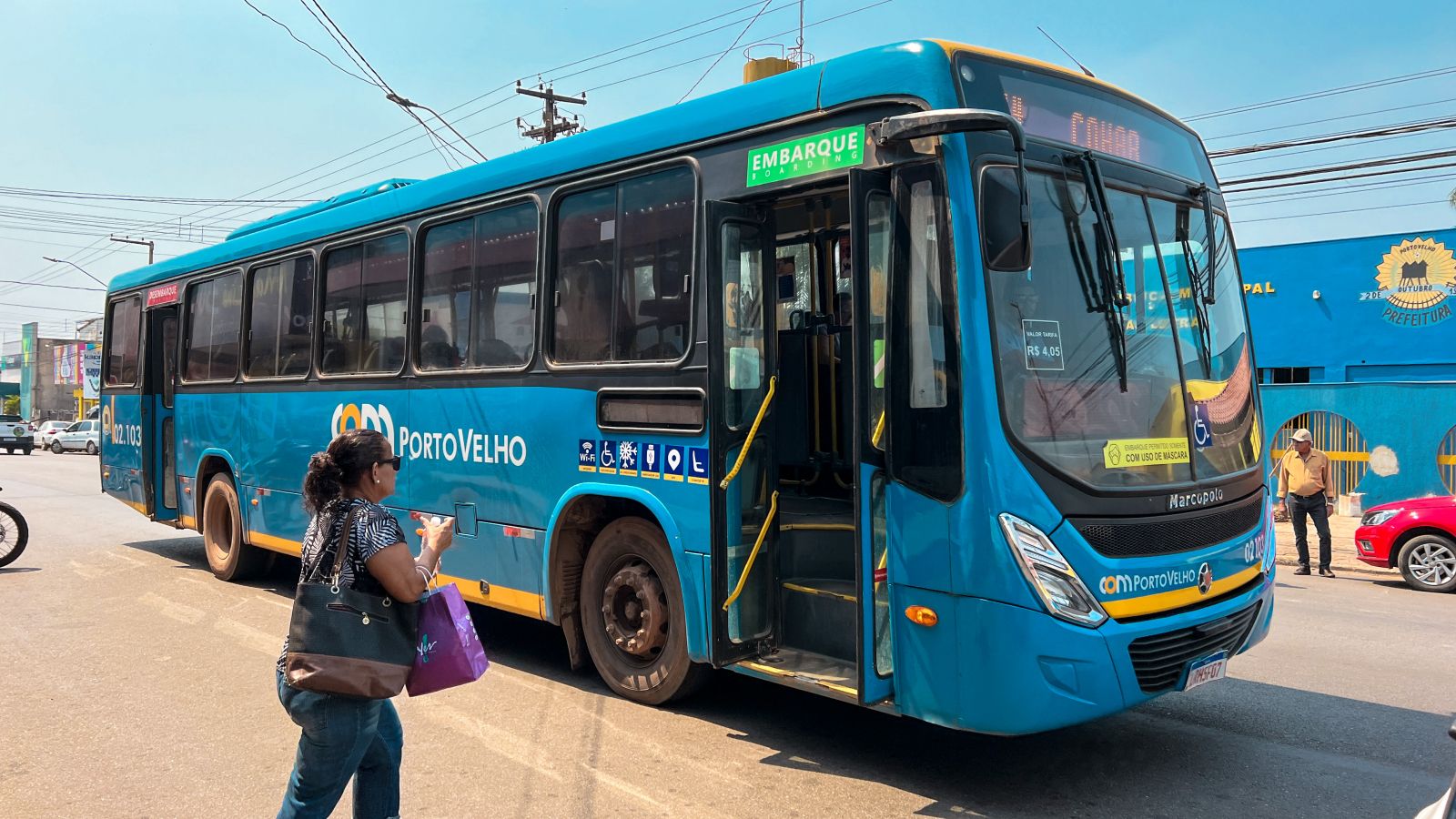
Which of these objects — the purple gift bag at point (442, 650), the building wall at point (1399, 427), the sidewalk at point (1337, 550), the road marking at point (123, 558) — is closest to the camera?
the purple gift bag at point (442, 650)

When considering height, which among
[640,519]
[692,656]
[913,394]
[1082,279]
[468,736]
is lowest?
[468,736]

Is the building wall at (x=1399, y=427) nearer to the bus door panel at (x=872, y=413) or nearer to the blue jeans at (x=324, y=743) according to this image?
the bus door panel at (x=872, y=413)

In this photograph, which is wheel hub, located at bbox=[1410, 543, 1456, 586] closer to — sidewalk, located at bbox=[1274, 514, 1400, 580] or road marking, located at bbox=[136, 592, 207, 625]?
sidewalk, located at bbox=[1274, 514, 1400, 580]

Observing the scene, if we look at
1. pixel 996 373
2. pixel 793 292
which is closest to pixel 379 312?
pixel 793 292

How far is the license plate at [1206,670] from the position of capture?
15.5 ft

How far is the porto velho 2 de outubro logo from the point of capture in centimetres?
2031

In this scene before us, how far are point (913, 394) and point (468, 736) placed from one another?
9.93 ft

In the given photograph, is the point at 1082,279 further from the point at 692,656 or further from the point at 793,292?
the point at 692,656

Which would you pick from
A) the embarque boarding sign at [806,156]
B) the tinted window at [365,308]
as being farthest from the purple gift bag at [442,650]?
the tinted window at [365,308]

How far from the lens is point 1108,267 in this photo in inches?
187

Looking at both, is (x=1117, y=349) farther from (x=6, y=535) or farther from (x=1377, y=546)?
(x=6, y=535)

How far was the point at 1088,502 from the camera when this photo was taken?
14.5ft

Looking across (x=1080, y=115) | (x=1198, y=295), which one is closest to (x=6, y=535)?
(x=1080, y=115)

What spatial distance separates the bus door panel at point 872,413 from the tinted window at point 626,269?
1.25 metres
